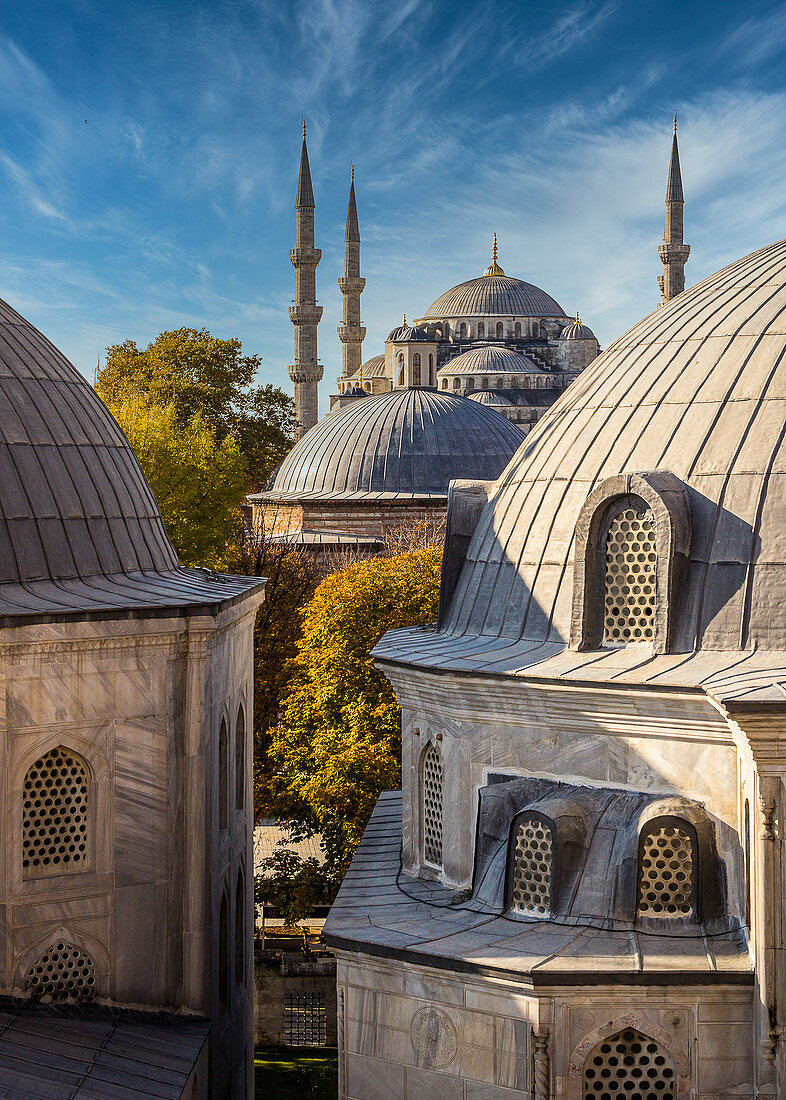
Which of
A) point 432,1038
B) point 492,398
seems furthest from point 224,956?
point 492,398

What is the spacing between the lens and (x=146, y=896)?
39.7 ft

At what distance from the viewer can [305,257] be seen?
62.2 m

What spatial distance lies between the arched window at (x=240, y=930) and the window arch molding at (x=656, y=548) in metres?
6.31

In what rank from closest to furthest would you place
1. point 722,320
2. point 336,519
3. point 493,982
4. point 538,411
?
point 493,982
point 722,320
point 336,519
point 538,411

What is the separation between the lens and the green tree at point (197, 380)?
47.2 metres

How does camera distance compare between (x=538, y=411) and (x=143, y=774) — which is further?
(x=538, y=411)

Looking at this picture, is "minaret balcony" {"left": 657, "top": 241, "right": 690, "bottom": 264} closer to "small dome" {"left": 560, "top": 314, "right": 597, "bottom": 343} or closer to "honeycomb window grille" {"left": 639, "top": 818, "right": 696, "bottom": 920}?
"small dome" {"left": 560, "top": 314, "right": 597, "bottom": 343}

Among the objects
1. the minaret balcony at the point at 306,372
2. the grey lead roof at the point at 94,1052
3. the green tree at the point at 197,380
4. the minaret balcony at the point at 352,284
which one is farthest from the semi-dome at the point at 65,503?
the minaret balcony at the point at 352,284

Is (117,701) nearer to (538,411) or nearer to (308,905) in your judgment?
(308,905)

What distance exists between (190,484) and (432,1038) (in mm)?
22933

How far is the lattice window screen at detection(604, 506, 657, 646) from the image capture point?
37.2 feet

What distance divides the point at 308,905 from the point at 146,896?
7.79 meters

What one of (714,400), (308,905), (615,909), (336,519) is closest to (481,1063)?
(615,909)

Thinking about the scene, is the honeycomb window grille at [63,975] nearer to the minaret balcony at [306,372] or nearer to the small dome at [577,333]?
the minaret balcony at [306,372]
